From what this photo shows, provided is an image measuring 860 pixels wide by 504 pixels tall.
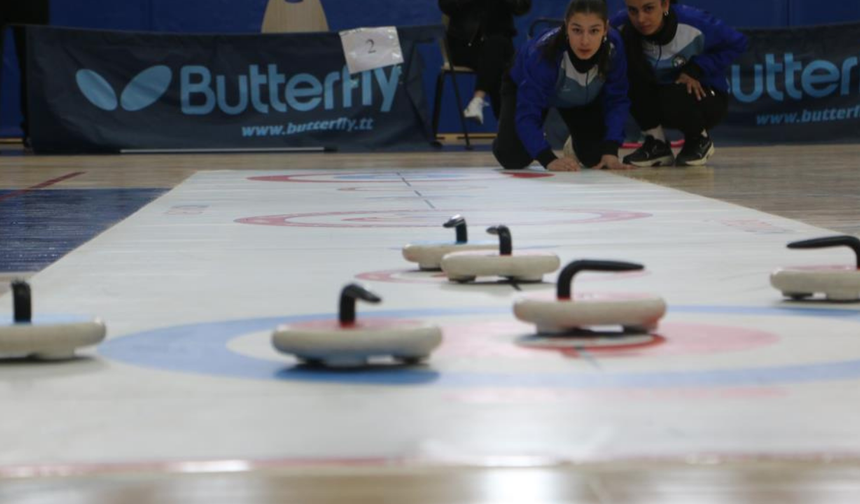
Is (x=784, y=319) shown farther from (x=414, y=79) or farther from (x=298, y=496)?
(x=414, y=79)

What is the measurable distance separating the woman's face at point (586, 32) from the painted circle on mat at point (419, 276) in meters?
3.58

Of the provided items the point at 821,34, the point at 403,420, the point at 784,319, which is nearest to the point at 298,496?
the point at 403,420

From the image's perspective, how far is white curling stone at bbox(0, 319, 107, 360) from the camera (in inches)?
70.5

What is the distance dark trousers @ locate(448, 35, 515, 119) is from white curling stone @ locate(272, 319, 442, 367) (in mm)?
8011

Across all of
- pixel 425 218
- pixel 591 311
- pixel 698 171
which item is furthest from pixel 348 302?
pixel 698 171

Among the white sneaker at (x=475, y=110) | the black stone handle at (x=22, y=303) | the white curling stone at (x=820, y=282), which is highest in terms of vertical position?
the white sneaker at (x=475, y=110)

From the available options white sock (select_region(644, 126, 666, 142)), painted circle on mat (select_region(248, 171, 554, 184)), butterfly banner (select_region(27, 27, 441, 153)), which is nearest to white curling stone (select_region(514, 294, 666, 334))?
painted circle on mat (select_region(248, 171, 554, 184))

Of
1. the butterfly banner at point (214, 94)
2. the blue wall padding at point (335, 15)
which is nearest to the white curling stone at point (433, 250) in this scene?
the butterfly banner at point (214, 94)

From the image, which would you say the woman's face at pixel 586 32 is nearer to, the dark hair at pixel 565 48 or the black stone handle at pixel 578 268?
the dark hair at pixel 565 48

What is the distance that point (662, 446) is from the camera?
4.47ft

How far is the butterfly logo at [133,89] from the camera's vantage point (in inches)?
391

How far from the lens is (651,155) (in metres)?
7.37

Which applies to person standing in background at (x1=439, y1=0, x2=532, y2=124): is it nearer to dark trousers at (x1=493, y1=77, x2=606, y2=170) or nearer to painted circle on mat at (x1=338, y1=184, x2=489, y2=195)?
dark trousers at (x1=493, y1=77, x2=606, y2=170)

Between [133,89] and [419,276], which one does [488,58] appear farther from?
[419,276]
